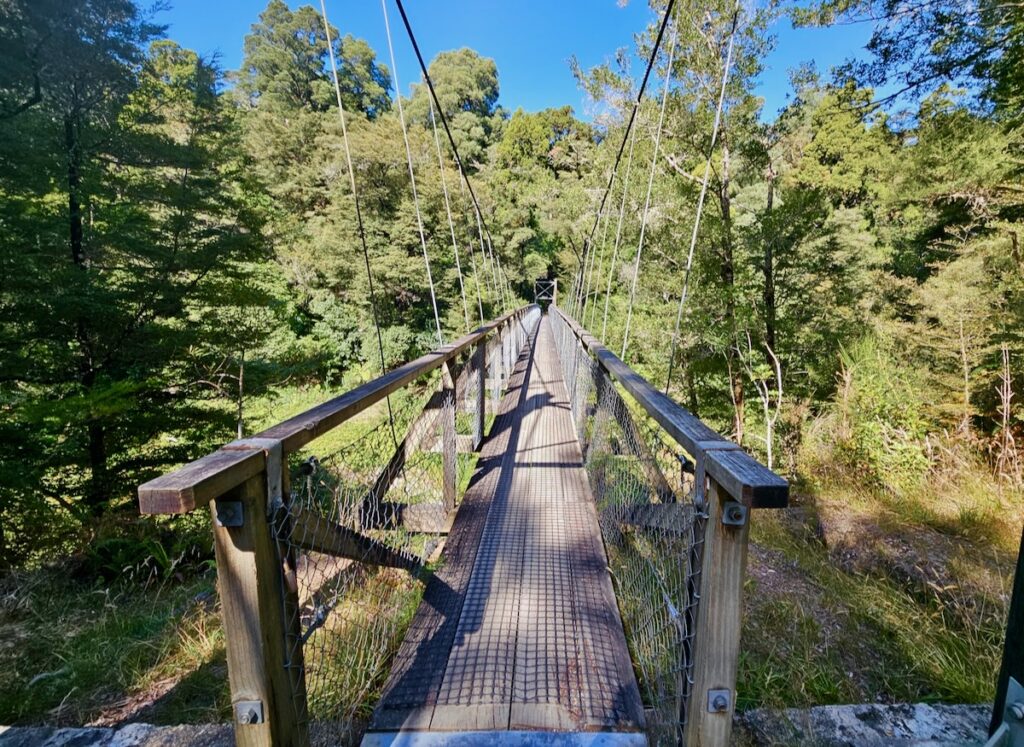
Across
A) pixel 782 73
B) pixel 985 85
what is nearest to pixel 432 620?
pixel 985 85

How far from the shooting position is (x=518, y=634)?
4.25ft

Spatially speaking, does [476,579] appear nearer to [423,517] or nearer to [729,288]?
[423,517]

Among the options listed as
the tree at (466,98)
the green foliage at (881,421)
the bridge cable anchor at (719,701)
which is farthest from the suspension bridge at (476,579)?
the tree at (466,98)

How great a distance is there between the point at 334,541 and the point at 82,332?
14.1 ft

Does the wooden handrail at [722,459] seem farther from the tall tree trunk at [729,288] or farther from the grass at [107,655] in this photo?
the tall tree trunk at [729,288]

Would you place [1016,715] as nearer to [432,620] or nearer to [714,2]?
[432,620]

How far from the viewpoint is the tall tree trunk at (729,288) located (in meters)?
5.80

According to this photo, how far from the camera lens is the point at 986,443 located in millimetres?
3607

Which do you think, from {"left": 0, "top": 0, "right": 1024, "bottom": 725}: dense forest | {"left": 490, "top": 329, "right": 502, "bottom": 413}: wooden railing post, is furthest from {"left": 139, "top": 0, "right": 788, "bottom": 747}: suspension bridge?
{"left": 490, "top": 329, "right": 502, "bottom": 413}: wooden railing post

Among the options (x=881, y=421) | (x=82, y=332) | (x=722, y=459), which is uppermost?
(x=82, y=332)

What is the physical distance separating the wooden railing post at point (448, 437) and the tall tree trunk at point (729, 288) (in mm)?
4871

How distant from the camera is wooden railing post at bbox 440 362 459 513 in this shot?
1.98 metres

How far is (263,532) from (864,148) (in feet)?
48.5

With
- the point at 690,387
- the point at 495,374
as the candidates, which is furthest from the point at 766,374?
the point at 495,374
